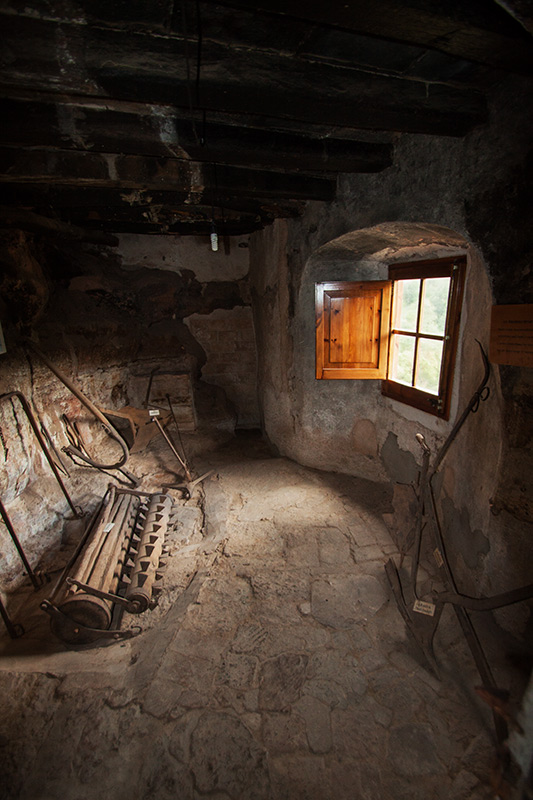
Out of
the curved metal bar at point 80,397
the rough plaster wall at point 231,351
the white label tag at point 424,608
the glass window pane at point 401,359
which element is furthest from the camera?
the rough plaster wall at point 231,351

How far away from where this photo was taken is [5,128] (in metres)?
2.29

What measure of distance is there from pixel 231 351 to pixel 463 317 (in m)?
4.59

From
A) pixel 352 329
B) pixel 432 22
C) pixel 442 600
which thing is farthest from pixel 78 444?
pixel 432 22

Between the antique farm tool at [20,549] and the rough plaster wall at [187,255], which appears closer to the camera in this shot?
the antique farm tool at [20,549]

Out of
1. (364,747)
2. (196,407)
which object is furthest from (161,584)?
(196,407)

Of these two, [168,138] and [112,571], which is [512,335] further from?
[112,571]

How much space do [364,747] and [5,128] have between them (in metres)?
4.35

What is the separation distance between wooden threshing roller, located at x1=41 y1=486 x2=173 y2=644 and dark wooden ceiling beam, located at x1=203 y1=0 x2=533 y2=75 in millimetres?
3455

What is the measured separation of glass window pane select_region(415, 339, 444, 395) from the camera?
3621 mm

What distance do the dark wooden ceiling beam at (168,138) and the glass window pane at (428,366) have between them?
1.73m

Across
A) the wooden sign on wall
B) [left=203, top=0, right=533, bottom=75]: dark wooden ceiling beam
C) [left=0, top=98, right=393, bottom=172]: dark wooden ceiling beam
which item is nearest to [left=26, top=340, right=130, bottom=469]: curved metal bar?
[left=0, top=98, right=393, bottom=172]: dark wooden ceiling beam

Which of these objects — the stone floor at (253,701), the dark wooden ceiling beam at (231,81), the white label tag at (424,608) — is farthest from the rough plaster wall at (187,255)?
the white label tag at (424,608)

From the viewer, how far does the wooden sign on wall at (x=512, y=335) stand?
2021 mm

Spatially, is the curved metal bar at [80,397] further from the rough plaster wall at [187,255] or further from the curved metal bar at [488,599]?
the curved metal bar at [488,599]
